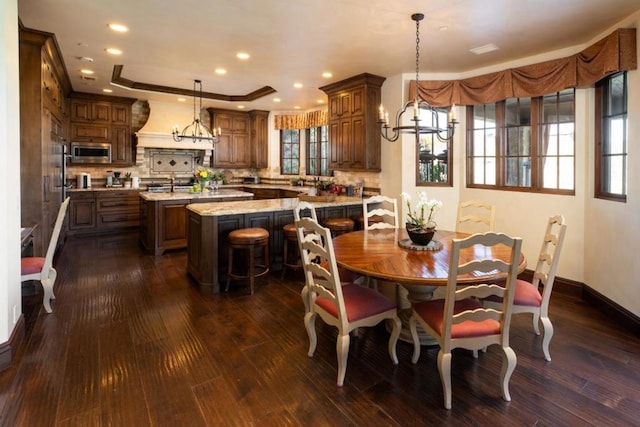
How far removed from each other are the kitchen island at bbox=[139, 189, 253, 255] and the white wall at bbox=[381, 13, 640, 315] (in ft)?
10.5

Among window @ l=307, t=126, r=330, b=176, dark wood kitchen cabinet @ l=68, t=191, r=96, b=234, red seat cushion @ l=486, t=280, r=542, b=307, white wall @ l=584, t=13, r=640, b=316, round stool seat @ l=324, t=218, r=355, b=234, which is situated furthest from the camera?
window @ l=307, t=126, r=330, b=176

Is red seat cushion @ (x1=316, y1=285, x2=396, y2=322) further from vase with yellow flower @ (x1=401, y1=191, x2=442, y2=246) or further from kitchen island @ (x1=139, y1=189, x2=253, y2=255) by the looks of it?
kitchen island @ (x1=139, y1=189, x2=253, y2=255)

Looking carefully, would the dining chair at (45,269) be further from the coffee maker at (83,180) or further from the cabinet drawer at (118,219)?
the coffee maker at (83,180)

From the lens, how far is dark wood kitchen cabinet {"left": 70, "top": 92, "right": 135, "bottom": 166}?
6.91 metres

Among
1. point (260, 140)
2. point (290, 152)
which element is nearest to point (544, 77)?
point (290, 152)

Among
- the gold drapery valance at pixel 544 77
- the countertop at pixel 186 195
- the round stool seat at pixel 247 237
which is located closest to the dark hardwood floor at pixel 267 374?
the round stool seat at pixel 247 237

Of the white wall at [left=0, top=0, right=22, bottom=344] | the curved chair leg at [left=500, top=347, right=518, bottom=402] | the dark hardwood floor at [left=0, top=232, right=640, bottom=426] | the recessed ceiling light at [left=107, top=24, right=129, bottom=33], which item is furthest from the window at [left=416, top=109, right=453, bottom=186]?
the white wall at [left=0, top=0, right=22, bottom=344]

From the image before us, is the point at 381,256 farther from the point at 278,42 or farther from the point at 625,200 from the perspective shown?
the point at 278,42

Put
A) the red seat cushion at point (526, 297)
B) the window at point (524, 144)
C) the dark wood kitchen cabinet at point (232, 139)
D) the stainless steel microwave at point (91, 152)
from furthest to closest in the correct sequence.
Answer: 1. the dark wood kitchen cabinet at point (232, 139)
2. the stainless steel microwave at point (91, 152)
3. the window at point (524, 144)
4. the red seat cushion at point (526, 297)

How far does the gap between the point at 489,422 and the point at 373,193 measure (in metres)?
4.10

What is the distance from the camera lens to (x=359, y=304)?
237cm

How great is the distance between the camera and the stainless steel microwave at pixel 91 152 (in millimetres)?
6899

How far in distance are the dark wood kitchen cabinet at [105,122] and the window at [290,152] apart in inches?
131

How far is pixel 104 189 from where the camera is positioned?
7.07 metres
